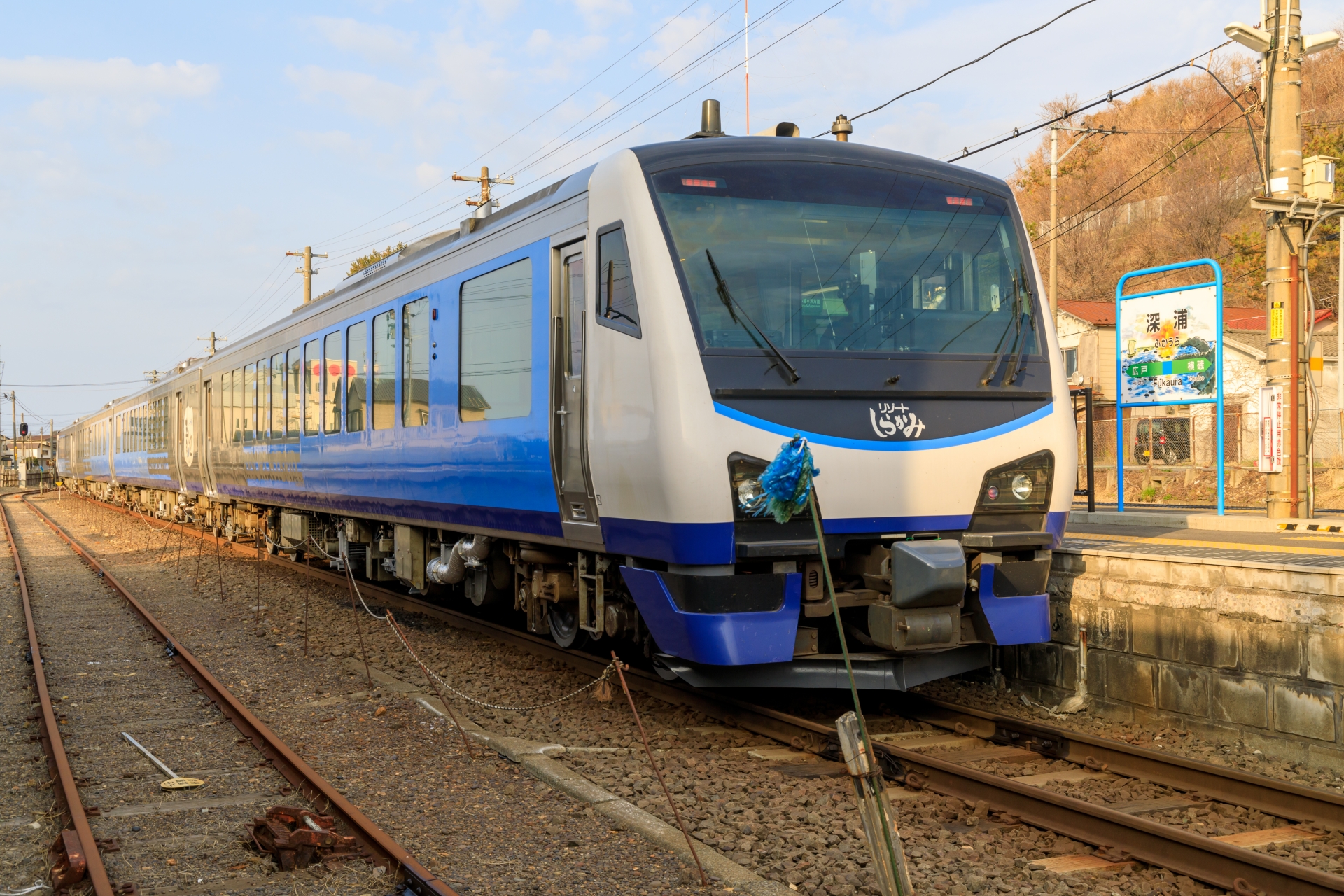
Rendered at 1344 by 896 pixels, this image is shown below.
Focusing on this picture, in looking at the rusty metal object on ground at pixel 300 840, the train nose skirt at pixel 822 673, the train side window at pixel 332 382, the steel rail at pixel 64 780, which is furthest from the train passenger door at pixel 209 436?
the rusty metal object on ground at pixel 300 840

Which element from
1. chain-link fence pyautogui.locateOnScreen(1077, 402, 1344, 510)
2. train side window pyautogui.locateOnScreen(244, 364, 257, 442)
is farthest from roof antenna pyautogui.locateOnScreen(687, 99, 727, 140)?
chain-link fence pyautogui.locateOnScreen(1077, 402, 1344, 510)

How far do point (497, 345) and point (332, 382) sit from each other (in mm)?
4846

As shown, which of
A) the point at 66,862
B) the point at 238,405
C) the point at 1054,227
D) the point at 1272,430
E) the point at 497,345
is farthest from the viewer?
the point at 1054,227

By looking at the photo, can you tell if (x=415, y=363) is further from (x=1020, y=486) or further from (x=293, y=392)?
(x=1020, y=486)

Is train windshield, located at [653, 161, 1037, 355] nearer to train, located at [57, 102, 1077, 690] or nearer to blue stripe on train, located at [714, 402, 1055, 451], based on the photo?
train, located at [57, 102, 1077, 690]

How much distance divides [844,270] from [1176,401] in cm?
746

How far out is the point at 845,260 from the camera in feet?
21.3

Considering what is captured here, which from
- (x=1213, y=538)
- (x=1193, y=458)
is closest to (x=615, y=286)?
(x=1213, y=538)

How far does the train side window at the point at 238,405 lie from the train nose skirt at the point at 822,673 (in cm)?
1256

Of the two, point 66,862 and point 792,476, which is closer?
point 792,476

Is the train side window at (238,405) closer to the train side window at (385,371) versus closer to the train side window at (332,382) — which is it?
the train side window at (332,382)

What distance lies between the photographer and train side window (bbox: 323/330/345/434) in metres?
12.0

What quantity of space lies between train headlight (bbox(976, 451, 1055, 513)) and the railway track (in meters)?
1.15

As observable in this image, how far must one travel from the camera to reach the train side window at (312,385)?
42.1ft
